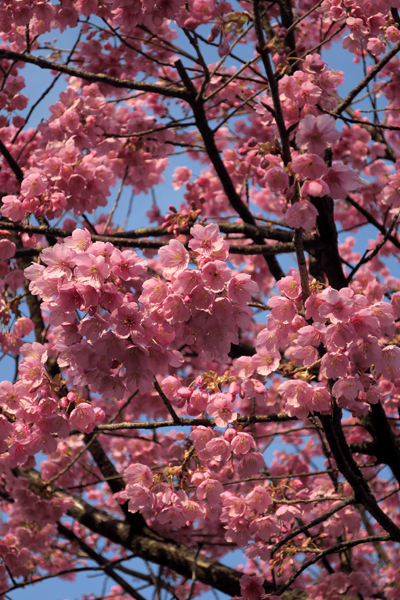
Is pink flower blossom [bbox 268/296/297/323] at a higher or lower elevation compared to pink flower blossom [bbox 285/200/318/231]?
lower

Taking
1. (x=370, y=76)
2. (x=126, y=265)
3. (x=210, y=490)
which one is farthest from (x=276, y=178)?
(x=210, y=490)

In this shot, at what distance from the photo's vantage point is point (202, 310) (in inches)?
76.7

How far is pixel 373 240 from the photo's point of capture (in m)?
5.73

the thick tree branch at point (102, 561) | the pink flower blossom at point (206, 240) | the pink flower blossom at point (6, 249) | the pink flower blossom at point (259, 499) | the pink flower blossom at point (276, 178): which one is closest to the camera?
the pink flower blossom at point (206, 240)

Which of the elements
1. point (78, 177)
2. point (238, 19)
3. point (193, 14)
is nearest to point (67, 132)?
point (78, 177)

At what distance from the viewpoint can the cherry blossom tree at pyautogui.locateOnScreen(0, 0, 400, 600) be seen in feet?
6.30

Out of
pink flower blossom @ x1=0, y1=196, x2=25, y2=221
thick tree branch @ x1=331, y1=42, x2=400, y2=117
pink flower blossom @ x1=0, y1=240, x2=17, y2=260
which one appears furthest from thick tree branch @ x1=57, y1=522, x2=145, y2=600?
thick tree branch @ x1=331, y1=42, x2=400, y2=117

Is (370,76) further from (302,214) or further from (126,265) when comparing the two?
(126,265)

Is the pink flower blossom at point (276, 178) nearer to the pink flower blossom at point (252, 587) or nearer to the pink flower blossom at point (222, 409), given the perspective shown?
the pink flower blossom at point (222, 409)

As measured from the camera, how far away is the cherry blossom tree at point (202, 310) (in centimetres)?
192

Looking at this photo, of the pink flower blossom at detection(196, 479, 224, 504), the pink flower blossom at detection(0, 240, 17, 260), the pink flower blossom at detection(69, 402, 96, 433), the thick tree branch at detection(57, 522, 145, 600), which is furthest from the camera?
the thick tree branch at detection(57, 522, 145, 600)

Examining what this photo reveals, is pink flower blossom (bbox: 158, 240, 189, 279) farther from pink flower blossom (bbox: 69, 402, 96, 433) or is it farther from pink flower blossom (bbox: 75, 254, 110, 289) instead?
pink flower blossom (bbox: 69, 402, 96, 433)

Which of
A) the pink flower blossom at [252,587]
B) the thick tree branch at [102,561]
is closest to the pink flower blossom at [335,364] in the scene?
the pink flower blossom at [252,587]

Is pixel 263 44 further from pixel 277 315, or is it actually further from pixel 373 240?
pixel 373 240
